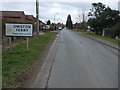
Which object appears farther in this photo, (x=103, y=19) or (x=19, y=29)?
(x=103, y=19)

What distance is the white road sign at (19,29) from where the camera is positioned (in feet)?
46.2

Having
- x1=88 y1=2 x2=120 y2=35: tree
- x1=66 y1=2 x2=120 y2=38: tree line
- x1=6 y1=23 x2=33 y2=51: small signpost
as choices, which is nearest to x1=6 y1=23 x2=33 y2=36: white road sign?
x1=6 y1=23 x2=33 y2=51: small signpost

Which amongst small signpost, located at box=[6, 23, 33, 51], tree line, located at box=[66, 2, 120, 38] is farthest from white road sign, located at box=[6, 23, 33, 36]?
tree line, located at box=[66, 2, 120, 38]

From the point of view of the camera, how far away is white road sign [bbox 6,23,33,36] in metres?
14.1

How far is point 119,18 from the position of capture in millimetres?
46344

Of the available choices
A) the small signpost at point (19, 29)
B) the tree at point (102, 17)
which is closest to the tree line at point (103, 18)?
the tree at point (102, 17)

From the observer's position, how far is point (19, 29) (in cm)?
1412

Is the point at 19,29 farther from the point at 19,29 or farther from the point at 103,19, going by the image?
the point at 103,19

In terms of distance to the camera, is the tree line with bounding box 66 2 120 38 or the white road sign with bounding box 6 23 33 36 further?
the tree line with bounding box 66 2 120 38

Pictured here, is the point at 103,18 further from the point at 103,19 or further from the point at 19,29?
the point at 19,29

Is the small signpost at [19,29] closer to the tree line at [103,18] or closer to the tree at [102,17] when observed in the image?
the tree line at [103,18]

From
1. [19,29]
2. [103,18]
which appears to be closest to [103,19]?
[103,18]

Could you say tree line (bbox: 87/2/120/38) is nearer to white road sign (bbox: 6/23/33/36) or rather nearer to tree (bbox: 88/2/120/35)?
tree (bbox: 88/2/120/35)

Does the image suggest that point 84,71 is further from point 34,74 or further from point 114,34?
point 114,34
